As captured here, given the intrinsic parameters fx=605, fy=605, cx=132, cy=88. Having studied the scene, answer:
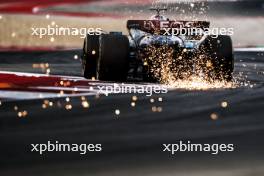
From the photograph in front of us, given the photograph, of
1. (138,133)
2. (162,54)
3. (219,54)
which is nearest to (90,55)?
(162,54)

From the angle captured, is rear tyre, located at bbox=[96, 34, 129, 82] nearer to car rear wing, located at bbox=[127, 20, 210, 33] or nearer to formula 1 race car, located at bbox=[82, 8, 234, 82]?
formula 1 race car, located at bbox=[82, 8, 234, 82]

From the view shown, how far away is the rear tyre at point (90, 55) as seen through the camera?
20.3ft

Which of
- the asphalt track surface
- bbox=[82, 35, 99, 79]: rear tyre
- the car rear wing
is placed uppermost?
the car rear wing

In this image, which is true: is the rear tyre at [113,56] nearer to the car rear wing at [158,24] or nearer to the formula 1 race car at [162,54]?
the formula 1 race car at [162,54]

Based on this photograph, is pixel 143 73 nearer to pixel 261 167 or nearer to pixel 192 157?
pixel 192 157

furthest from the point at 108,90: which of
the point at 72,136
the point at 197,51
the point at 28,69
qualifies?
the point at 28,69

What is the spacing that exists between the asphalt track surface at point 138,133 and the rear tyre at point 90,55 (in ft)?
2.47

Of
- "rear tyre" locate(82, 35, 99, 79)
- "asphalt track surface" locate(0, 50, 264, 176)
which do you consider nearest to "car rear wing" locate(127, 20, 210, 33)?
"rear tyre" locate(82, 35, 99, 79)

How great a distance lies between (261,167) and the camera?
3938 millimetres

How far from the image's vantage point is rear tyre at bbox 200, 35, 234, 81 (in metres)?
5.79

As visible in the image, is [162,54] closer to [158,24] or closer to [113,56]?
[158,24]

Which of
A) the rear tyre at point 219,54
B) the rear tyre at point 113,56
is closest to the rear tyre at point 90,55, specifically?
the rear tyre at point 113,56

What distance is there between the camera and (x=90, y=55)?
6.32m

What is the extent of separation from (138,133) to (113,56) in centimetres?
151
